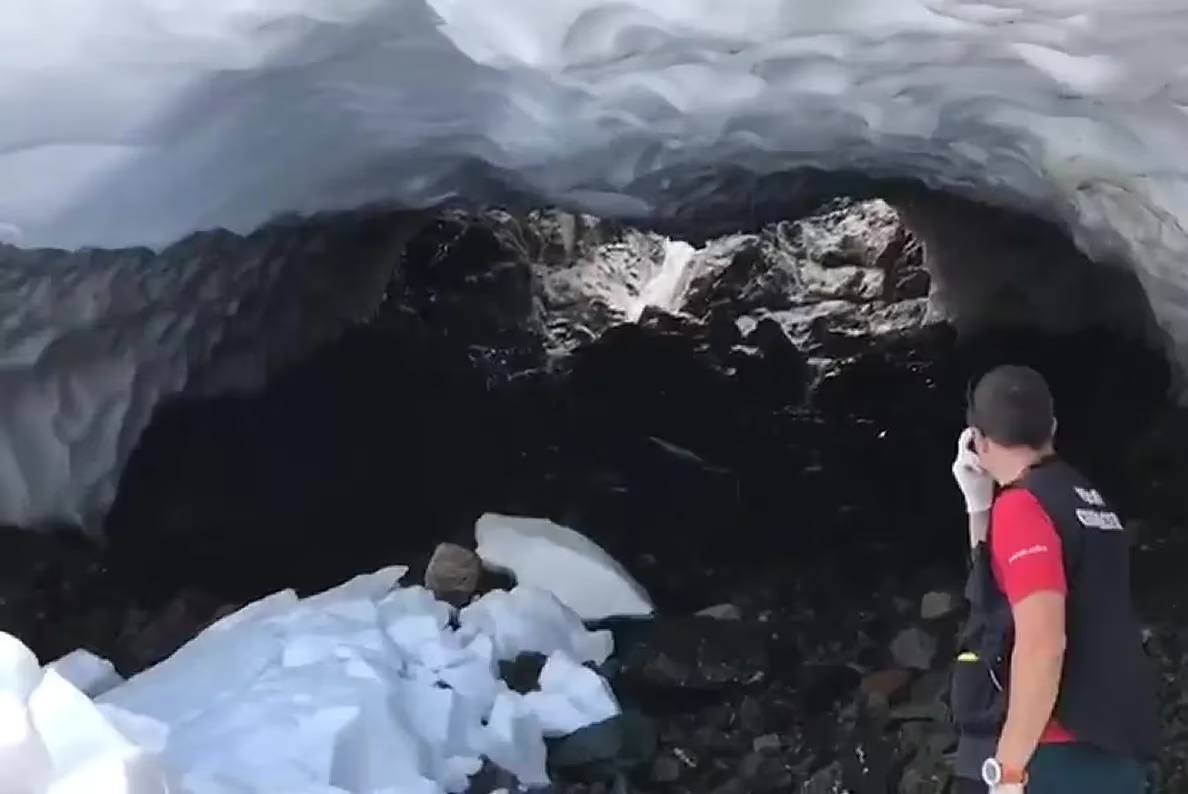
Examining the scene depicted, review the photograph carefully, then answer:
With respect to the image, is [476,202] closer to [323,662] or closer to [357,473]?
[357,473]

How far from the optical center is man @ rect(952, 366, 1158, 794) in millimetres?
2162

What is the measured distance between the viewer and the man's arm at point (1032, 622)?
214cm

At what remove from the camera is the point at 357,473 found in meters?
7.25

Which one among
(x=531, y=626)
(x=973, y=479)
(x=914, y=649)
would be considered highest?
(x=973, y=479)

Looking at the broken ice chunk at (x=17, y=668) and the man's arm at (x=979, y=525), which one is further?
the broken ice chunk at (x=17, y=668)

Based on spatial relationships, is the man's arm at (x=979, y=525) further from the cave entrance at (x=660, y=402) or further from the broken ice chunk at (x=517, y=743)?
the cave entrance at (x=660, y=402)

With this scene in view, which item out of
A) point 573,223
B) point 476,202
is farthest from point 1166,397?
point 573,223

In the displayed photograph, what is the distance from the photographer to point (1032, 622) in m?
2.15

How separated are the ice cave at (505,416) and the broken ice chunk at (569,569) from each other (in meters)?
0.02

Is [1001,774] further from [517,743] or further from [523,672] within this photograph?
[523,672]

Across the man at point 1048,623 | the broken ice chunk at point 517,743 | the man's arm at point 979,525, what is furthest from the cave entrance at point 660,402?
the man at point 1048,623

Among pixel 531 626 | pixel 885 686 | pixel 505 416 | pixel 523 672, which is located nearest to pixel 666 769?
pixel 523 672

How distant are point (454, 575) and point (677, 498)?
1.85m

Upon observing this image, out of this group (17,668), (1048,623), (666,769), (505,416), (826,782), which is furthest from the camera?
(505,416)
